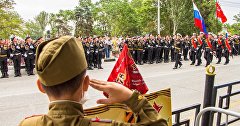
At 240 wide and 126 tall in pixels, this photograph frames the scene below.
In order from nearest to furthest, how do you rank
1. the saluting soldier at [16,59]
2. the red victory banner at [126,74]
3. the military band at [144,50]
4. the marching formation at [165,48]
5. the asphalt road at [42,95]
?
the red victory banner at [126,74] → the asphalt road at [42,95] → the saluting soldier at [16,59] → the military band at [144,50] → the marching formation at [165,48]

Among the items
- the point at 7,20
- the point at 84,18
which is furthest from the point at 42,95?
the point at 84,18

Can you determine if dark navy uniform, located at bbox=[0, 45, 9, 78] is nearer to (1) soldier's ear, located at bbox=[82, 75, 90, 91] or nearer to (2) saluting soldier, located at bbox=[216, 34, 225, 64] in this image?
(2) saluting soldier, located at bbox=[216, 34, 225, 64]

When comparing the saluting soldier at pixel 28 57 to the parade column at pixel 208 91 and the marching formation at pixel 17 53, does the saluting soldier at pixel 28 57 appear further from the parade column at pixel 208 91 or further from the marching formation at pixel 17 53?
the parade column at pixel 208 91

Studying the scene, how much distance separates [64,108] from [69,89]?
0.31ft

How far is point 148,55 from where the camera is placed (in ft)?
62.0

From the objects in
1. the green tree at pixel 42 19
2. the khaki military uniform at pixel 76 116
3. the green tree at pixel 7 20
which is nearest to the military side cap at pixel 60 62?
the khaki military uniform at pixel 76 116

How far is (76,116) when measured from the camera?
1386mm

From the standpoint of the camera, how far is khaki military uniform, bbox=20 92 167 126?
1.37m

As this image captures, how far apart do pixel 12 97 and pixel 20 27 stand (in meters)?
24.1

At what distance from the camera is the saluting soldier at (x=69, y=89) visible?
138cm

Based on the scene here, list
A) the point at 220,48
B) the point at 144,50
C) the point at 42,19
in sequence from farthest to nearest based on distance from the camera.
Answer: the point at 42,19, the point at 144,50, the point at 220,48

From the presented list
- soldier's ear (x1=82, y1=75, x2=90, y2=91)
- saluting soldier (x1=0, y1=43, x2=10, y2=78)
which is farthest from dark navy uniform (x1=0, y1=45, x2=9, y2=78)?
soldier's ear (x1=82, y1=75, x2=90, y2=91)

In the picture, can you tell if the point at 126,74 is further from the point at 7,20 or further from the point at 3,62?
the point at 7,20

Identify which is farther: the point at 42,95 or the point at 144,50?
the point at 144,50
